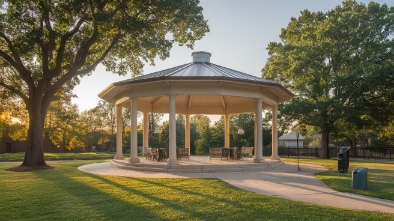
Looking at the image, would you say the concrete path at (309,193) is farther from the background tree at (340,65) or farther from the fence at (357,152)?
the fence at (357,152)

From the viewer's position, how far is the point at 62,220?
22.8ft

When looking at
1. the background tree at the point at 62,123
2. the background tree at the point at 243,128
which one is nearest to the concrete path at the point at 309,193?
the background tree at the point at 243,128

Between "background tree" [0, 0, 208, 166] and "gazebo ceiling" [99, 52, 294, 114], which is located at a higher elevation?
"background tree" [0, 0, 208, 166]

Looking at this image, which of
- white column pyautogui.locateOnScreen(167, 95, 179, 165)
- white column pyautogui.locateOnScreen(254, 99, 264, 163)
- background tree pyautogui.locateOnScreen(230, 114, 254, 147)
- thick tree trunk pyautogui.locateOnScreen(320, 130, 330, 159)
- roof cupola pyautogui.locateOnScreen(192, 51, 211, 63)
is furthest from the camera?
background tree pyautogui.locateOnScreen(230, 114, 254, 147)

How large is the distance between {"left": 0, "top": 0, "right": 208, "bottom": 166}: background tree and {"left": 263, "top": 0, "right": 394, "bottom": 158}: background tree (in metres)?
13.3

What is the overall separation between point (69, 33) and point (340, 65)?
1018 inches

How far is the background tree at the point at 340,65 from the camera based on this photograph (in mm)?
28594

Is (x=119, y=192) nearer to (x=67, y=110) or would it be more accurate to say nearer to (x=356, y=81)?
(x=356, y=81)

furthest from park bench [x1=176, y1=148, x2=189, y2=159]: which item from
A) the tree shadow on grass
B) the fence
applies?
the fence

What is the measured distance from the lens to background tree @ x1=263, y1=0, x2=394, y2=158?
28.6m

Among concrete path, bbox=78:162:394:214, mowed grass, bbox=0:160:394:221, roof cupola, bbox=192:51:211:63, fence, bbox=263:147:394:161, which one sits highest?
roof cupola, bbox=192:51:211:63

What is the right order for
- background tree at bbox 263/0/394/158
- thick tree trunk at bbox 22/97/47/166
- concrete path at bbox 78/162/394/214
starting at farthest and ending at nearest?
background tree at bbox 263/0/394/158 < thick tree trunk at bbox 22/97/47/166 < concrete path at bbox 78/162/394/214

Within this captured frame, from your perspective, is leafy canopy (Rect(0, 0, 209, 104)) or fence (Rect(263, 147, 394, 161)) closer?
leafy canopy (Rect(0, 0, 209, 104))

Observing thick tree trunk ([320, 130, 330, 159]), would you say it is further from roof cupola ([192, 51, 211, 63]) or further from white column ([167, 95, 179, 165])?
white column ([167, 95, 179, 165])
